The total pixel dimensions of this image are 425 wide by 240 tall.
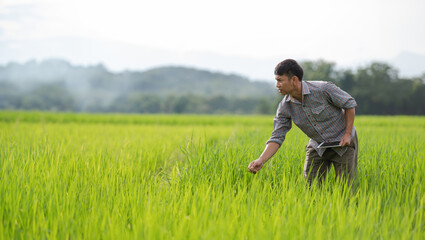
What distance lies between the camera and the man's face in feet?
9.10

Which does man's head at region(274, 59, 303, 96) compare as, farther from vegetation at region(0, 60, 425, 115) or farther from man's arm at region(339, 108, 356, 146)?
vegetation at region(0, 60, 425, 115)

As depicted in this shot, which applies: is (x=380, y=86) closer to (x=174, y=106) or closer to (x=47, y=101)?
(x=174, y=106)

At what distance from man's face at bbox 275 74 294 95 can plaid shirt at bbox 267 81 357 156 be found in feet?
0.57

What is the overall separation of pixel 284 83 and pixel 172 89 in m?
107

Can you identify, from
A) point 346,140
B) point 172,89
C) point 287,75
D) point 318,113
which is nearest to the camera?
point 287,75

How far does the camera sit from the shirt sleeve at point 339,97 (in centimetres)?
290

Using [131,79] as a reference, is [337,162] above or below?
below

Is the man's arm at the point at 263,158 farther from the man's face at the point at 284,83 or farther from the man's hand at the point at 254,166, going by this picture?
the man's face at the point at 284,83

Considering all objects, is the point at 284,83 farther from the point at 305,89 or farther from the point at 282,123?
the point at 282,123

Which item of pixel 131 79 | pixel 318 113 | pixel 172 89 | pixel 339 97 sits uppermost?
pixel 131 79

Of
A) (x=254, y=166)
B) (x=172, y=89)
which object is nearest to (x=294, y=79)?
(x=254, y=166)

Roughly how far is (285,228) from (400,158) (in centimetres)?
243

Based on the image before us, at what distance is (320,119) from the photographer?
304cm

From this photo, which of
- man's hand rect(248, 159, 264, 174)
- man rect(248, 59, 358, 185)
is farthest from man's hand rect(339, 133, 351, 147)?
man's hand rect(248, 159, 264, 174)
